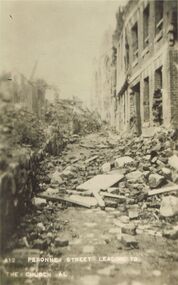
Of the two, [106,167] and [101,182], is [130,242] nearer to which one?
[101,182]

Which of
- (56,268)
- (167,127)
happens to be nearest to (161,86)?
(167,127)

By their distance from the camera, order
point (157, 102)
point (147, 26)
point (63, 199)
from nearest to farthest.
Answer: point (63, 199) → point (157, 102) → point (147, 26)

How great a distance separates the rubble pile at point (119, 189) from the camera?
3348 millimetres

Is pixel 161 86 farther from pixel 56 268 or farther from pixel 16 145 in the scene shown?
pixel 56 268

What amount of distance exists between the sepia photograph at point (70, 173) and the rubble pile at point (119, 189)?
1cm

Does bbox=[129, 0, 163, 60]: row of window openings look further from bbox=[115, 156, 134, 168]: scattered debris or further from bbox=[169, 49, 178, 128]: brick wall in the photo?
bbox=[115, 156, 134, 168]: scattered debris

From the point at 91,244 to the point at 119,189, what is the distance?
110cm

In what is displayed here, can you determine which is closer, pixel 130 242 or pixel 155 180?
pixel 130 242

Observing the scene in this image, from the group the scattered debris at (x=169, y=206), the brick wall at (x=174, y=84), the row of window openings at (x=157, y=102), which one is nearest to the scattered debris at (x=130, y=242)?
the scattered debris at (x=169, y=206)

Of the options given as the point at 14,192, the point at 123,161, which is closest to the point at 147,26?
the point at 123,161

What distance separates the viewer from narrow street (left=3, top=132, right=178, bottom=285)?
→ 290 cm

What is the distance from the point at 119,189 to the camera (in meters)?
4.16

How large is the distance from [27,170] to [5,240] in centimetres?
78

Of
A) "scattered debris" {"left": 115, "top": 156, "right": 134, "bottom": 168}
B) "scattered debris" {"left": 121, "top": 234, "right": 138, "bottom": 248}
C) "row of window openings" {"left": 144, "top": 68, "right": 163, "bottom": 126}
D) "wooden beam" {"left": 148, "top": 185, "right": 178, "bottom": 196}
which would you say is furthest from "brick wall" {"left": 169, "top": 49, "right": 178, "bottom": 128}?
"scattered debris" {"left": 121, "top": 234, "right": 138, "bottom": 248}
